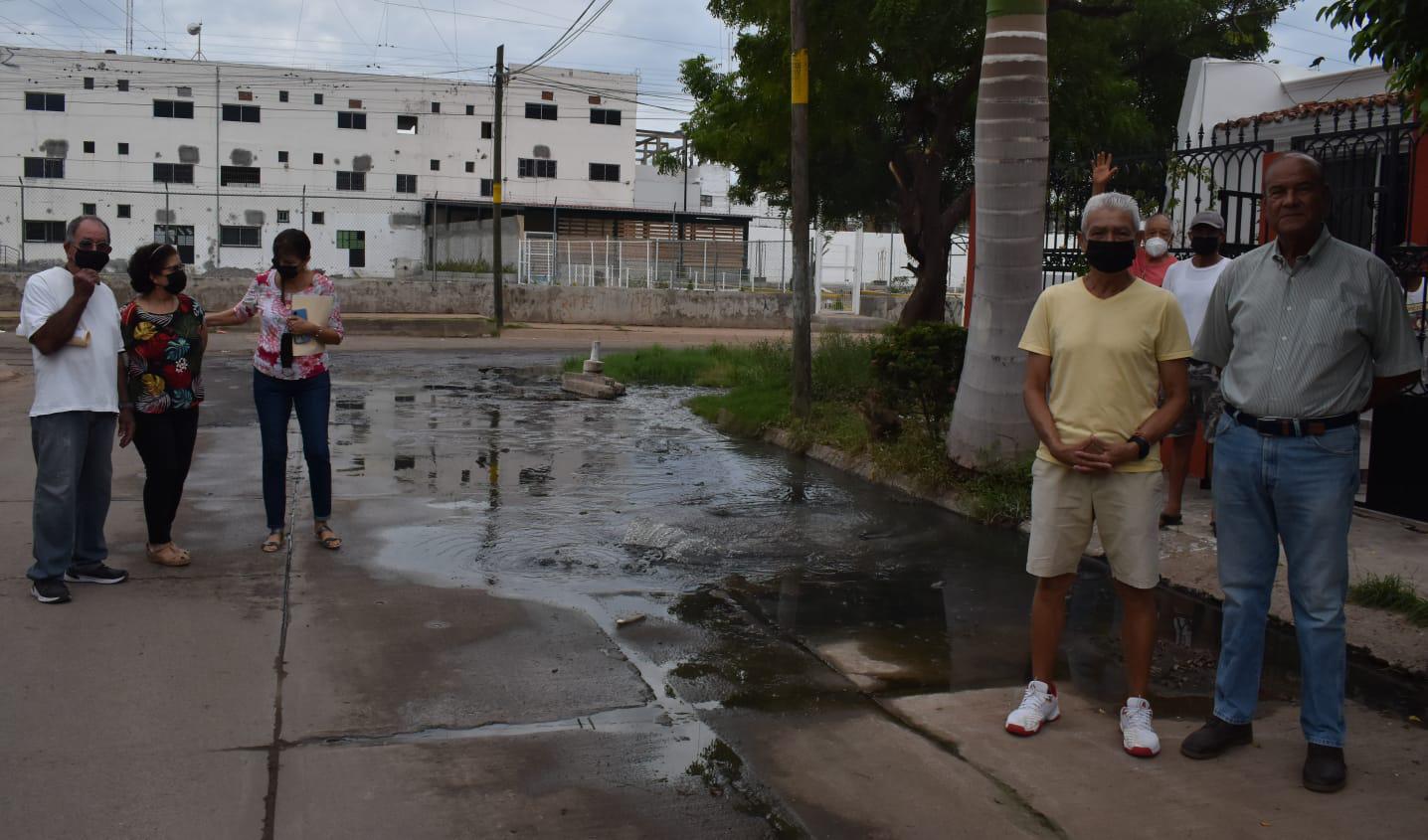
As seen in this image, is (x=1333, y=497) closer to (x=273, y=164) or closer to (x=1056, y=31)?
(x=1056, y=31)

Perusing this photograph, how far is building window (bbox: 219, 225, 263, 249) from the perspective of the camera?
167 feet

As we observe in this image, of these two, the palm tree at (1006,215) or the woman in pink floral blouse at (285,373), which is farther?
the palm tree at (1006,215)

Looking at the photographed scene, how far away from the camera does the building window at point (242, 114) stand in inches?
2136

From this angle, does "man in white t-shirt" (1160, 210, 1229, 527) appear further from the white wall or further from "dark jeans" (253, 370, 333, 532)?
the white wall

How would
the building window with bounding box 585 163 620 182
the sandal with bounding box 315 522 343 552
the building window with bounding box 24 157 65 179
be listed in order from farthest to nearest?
the building window with bounding box 585 163 620 182 → the building window with bounding box 24 157 65 179 → the sandal with bounding box 315 522 343 552

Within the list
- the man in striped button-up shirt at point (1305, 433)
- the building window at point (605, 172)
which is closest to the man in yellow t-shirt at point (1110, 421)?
the man in striped button-up shirt at point (1305, 433)

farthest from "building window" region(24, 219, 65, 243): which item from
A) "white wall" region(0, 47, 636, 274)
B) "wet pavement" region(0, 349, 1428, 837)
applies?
"wet pavement" region(0, 349, 1428, 837)

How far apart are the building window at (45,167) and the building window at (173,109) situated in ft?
14.4

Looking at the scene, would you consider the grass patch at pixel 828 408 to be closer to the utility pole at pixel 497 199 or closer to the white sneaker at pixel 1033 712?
the white sneaker at pixel 1033 712

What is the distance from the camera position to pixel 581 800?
4.07m

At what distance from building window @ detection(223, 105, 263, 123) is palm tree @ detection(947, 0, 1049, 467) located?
5138 centimetres

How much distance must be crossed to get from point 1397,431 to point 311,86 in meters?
54.4

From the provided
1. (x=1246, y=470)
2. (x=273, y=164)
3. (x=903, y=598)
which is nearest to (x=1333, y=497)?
(x=1246, y=470)

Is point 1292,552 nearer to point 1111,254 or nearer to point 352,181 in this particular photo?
point 1111,254
